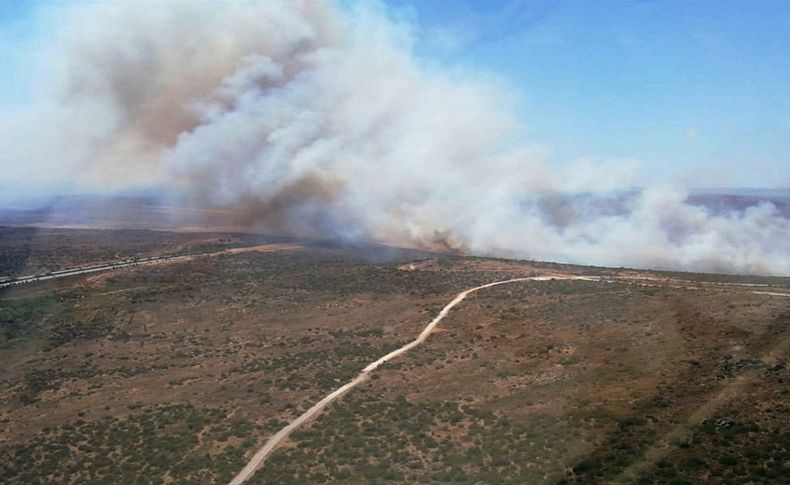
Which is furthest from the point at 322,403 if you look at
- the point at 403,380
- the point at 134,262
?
the point at 134,262

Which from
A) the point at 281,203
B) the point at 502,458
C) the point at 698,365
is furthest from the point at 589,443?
the point at 281,203

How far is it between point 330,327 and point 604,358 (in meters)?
16.7

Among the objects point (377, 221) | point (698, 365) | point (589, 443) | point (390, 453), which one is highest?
point (377, 221)

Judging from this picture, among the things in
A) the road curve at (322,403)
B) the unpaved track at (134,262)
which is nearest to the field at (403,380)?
the road curve at (322,403)

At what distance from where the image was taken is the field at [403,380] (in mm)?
17000

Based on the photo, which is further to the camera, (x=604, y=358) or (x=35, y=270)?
(x=35, y=270)

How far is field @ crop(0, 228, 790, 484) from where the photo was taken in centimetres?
1700

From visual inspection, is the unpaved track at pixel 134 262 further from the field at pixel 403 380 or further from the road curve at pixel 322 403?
the road curve at pixel 322 403

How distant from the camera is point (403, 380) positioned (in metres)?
25.6

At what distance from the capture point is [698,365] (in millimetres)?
22578

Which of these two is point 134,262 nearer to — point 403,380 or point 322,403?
point 322,403

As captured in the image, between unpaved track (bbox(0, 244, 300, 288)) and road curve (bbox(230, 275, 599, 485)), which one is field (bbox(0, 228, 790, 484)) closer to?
road curve (bbox(230, 275, 599, 485))

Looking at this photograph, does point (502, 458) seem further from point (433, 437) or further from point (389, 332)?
point (389, 332)

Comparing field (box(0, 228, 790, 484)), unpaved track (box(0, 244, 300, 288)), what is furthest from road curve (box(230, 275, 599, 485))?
unpaved track (box(0, 244, 300, 288))
